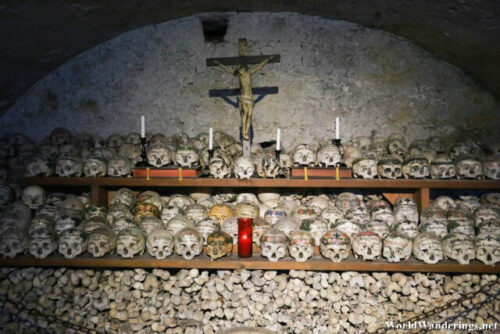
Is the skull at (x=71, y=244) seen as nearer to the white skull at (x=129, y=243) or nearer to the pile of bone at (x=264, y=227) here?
the pile of bone at (x=264, y=227)

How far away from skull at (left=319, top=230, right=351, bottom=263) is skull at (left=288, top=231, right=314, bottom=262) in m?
0.13

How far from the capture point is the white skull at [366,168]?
425 cm

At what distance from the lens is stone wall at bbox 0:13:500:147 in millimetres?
5305

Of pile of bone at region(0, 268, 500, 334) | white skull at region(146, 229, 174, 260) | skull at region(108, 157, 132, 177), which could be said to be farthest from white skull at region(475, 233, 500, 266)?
skull at region(108, 157, 132, 177)

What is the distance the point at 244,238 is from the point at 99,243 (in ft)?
4.55

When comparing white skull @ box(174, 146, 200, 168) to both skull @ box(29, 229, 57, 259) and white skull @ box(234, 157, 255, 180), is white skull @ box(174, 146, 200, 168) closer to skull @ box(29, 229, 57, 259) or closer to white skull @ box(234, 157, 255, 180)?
white skull @ box(234, 157, 255, 180)

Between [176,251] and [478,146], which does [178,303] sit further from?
[478,146]

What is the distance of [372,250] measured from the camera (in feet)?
12.4

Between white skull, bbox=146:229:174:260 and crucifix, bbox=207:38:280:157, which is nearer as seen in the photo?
white skull, bbox=146:229:174:260

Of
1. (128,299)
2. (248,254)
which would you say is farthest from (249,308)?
(128,299)

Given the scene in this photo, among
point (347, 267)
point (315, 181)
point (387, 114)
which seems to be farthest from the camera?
point (387, 114)

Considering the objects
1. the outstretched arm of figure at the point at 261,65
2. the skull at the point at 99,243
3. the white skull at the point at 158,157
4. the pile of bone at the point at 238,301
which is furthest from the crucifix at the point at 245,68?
the skull at the point at 99,243

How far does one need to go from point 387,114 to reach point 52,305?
448cm

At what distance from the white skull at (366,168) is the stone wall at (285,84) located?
113 cm
